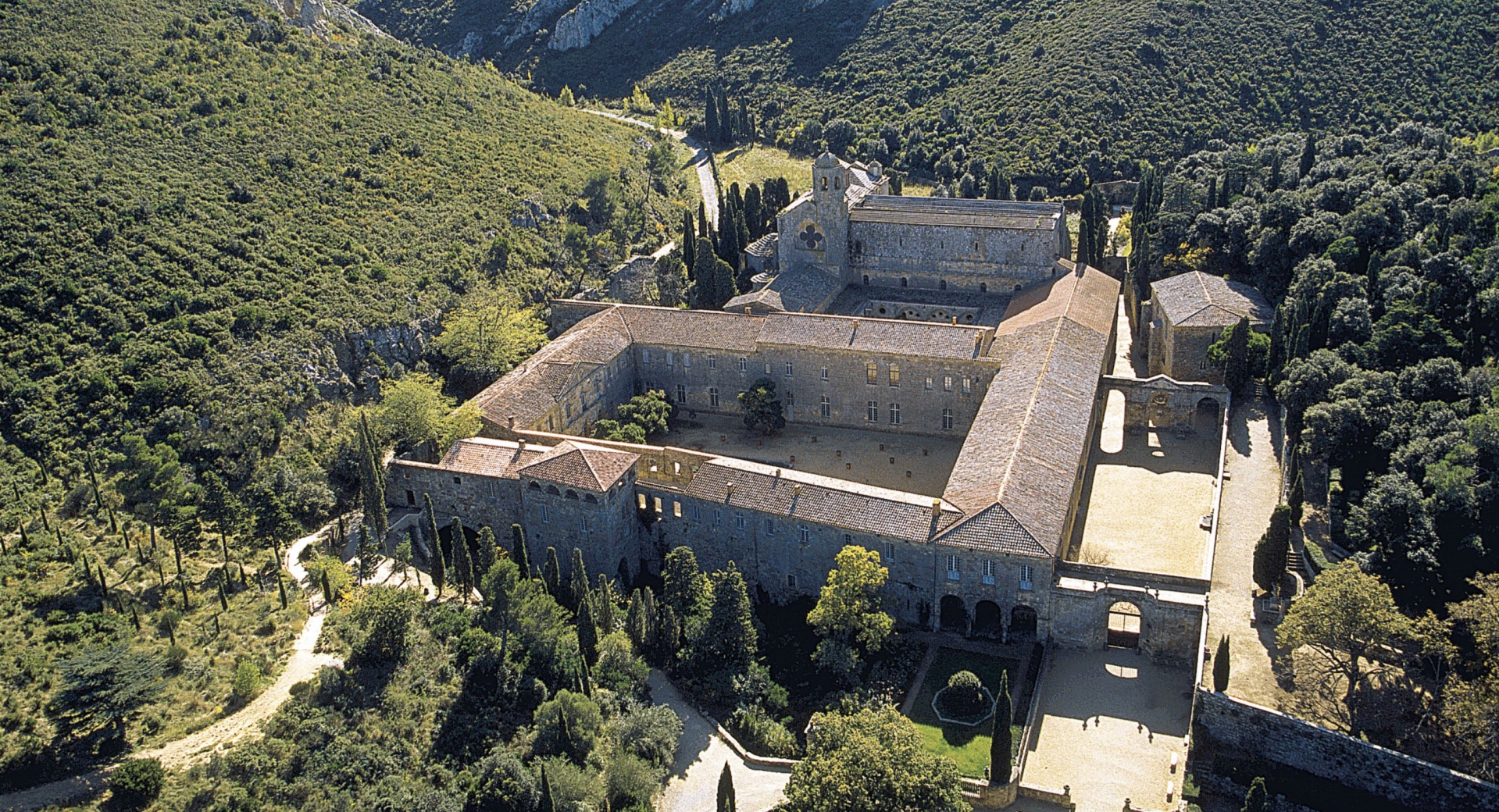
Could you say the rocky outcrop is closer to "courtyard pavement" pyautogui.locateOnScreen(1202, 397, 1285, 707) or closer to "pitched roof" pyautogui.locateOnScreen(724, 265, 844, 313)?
"pitched roof" pyautogui.locateOnScreen(724, 265, 844, 313)

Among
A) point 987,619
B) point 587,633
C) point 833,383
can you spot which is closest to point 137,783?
point 587,633

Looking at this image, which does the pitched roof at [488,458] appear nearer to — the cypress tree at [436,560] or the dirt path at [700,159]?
the cypress tree at [436,560]

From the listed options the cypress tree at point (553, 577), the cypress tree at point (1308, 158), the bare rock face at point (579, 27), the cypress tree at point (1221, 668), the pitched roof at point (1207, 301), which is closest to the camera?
the cypress tree at point (1221, 668)

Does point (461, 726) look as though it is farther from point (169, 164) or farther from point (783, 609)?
point (169, 164)

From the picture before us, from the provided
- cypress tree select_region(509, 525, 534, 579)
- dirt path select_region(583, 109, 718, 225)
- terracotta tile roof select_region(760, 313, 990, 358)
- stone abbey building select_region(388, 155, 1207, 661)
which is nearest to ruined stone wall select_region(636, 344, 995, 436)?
stone abbey building select_region(388, 155, 1207, 661)

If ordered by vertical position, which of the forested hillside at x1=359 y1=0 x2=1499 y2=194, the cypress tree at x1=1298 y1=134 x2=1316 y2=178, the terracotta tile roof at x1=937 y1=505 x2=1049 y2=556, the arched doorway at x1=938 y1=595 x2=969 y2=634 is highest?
the forested hillside at x1=359 y1=0 x2=1499 y2=194

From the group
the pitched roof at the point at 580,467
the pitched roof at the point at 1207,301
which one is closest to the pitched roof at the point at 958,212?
the pitched roof at the point at 1207,301
